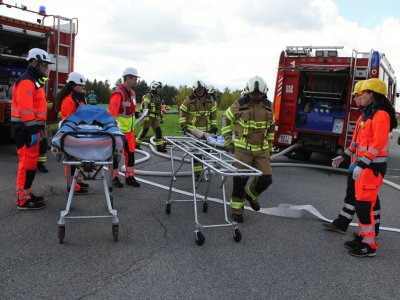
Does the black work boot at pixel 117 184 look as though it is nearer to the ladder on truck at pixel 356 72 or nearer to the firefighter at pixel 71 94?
the firefighter at pixel 71 94

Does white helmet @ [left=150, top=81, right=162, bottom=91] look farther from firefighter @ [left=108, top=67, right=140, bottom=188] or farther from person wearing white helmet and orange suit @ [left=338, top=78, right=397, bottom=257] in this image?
person wearing white helmet and orange suit @ [left=338, top=78, right=397, bottom=257]

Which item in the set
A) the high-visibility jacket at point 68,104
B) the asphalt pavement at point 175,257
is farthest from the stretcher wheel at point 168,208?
the high-visibility jacket at point 68,104

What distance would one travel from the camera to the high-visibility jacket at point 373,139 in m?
3.92

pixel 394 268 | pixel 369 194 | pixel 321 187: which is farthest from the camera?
pixel 321 187

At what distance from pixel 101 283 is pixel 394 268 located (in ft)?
8.77

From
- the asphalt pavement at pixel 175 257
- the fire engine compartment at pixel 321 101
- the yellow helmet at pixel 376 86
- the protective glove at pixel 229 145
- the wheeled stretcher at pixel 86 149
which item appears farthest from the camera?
the fire engine compartment at pixel 321 101

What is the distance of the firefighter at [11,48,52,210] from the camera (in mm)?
4672

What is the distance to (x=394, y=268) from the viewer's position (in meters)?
3.73

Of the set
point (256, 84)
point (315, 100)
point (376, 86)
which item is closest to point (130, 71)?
point (256, 84)

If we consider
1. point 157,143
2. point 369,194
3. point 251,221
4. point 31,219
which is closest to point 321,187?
point 251,221

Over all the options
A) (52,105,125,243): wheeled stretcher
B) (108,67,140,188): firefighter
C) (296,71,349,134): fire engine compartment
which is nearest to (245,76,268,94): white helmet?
(52,105,125,243): wheeled stretcher

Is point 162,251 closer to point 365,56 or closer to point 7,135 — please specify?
point 365,56

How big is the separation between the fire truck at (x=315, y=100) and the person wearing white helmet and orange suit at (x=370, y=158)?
433cm

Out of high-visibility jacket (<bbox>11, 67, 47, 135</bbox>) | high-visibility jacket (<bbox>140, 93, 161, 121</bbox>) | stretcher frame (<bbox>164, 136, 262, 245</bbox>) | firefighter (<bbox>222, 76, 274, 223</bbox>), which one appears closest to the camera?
stretcher frame (<bbox>164, 136, 262, 245</bbox>)
